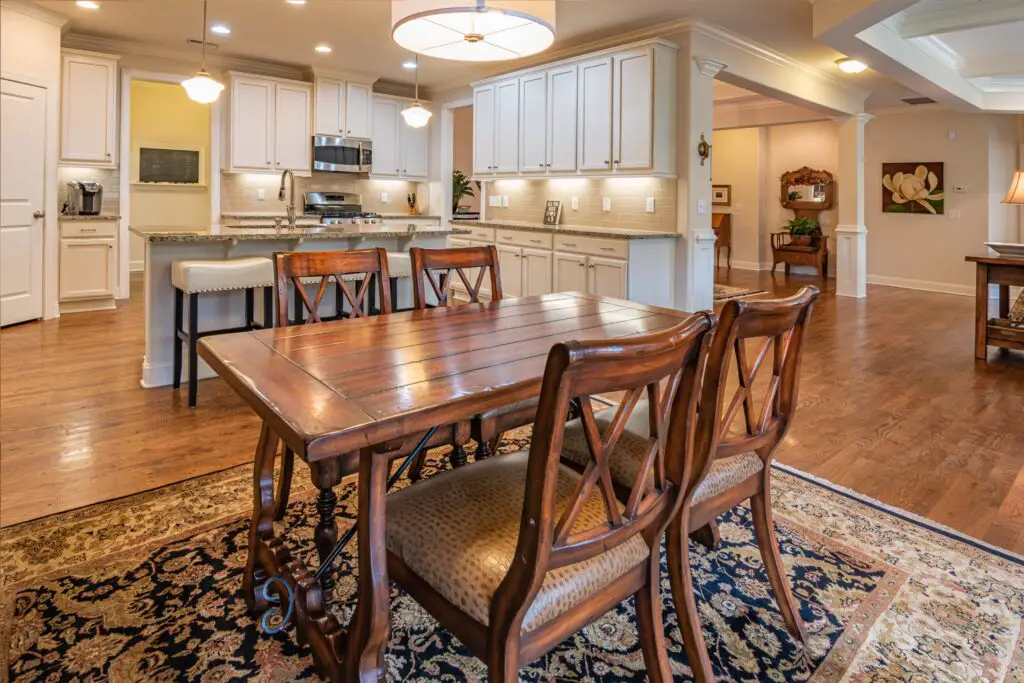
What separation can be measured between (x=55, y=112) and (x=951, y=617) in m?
7.33

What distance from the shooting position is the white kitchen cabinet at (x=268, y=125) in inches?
266

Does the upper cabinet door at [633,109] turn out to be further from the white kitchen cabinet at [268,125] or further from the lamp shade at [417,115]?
the white kitchen cabinet at [268,125]

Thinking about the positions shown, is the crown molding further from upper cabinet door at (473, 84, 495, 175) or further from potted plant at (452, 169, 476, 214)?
potted plant at (452, 169, 476, 214)

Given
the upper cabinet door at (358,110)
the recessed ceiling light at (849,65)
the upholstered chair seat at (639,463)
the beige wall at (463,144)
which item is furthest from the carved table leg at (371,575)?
the beige wall at (463,144)

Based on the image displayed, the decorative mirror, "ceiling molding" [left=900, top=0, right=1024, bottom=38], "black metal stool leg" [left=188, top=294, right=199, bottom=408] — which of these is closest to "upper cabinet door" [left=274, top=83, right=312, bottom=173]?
"black metal stool leg" [left=188, top=294, right=199, bottom=408]

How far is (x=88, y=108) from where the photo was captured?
20.0 ft

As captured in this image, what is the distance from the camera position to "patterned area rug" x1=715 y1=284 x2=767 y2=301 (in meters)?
7.51

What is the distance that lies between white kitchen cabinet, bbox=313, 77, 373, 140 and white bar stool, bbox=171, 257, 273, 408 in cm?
411

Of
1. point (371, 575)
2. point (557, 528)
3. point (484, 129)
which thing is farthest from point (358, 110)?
point (557, 528)

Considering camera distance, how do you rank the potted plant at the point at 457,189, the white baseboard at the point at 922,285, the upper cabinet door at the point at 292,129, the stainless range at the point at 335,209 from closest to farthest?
the upper cabinet door at the point at 292,129, the stainless range at the point at 335,209, the white baseboard at the point at 922,285, the potted plant at the point at 457,189

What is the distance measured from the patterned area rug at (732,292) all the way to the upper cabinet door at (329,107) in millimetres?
5023

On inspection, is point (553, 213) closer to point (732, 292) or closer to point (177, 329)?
point (732, 292)

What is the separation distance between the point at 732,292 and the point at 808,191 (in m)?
3.59

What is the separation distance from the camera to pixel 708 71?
5.22m
